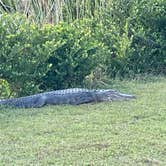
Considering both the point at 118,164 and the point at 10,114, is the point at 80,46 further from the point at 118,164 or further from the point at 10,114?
the point at 118,164

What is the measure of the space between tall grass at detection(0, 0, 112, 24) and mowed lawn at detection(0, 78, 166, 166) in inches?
92.8

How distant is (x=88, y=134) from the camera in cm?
544

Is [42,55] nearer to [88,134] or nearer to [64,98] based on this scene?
[64,98]

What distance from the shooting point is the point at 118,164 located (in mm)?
4559

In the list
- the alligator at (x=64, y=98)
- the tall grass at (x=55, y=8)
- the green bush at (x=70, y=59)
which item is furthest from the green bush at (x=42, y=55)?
the tall grass at (x=55, y=8)

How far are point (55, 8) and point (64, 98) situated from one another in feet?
7.48

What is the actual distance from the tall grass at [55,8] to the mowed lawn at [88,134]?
92.8 inches

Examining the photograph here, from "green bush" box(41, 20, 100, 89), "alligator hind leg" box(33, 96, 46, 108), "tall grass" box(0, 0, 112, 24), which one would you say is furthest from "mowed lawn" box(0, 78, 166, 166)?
"tall grass" box(0, 0, 112, 24)

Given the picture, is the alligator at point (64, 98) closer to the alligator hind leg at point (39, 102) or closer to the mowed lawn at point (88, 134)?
the alligator hind leg at point (39, 102)

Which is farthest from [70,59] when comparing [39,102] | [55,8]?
[55,8]

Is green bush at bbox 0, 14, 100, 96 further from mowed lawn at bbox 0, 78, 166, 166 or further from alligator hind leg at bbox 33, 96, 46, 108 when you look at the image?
mowed lawn at bbox 0, 78, 166, 166

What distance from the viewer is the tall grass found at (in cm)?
889

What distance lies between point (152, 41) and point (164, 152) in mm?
4651

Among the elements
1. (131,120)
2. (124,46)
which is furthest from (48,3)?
(131,120)
